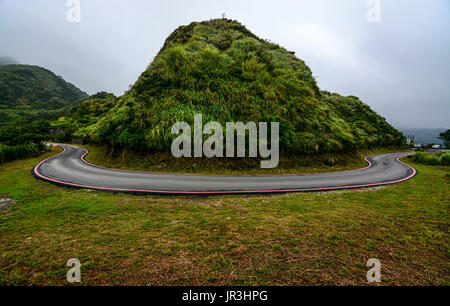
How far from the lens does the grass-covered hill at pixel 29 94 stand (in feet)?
226

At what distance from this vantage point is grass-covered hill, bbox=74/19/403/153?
40.6 feet

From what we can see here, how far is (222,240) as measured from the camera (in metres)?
3.33

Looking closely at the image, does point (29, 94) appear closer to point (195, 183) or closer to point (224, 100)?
point (224, 100)

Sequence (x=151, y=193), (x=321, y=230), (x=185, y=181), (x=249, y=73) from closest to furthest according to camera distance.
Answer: (x=321, y=230) → (x=151, y=193) → (x=185, y=181) → (x=249, y=73)

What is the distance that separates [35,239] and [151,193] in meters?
3.28

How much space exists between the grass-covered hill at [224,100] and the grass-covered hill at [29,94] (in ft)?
242

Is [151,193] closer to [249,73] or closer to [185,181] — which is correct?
[185,181]

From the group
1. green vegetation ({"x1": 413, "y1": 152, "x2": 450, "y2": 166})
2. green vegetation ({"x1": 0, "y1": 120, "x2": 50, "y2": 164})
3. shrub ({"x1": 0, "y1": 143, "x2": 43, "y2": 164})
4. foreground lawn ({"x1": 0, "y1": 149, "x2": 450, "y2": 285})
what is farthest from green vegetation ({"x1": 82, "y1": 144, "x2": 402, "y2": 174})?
green vegetation ({"x1": 413, "y1": 152, "x2": 450, "y2": 166})

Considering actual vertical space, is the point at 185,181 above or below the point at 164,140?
below

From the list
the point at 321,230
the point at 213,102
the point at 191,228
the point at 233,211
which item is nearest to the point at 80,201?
the point at 191,228

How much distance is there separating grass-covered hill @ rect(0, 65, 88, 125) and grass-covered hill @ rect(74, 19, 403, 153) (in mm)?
73839

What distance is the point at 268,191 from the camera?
22.1 ft

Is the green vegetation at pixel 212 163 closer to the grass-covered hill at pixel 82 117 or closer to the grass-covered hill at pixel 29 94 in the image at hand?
the grass-covered hill at pixel 82 117
